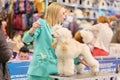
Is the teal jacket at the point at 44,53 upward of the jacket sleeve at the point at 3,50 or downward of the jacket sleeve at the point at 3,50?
downward

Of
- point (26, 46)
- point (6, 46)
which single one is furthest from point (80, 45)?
point (26, 46)

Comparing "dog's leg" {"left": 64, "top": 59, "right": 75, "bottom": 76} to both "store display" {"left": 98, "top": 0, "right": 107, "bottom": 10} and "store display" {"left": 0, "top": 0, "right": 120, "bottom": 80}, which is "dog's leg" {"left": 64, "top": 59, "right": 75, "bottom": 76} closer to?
"store display" {"left": 0, "top": 0, "right": 120, "bottom": 80}

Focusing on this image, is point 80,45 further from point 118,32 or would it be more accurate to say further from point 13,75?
point 118,32

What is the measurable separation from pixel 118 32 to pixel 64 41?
10.7ft

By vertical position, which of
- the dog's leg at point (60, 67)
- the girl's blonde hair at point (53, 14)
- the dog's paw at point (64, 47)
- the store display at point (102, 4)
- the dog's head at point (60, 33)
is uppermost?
the girl's blonde hair at point (53, 14)

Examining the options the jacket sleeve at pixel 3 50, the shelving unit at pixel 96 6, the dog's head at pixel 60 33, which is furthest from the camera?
the shelving unit at pixel 96 6

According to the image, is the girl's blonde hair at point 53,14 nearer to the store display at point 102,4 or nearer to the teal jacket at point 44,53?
the teal jacket at point 44,53

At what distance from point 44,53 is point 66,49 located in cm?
32

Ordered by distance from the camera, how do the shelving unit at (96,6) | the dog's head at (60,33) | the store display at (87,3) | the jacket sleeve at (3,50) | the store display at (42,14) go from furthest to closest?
the store display at (87,3) → the shelving unit at (96,6) → the store display at (42,14) → the dog's head at (60,33) → the jacket sleeve at (3,50)

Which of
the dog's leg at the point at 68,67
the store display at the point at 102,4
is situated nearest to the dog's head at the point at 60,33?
the dog's leg at the point at 68,67

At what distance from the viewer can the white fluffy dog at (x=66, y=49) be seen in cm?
258

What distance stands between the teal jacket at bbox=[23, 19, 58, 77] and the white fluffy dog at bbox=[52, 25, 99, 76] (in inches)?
5.9

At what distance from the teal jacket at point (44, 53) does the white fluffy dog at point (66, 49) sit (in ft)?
0.49

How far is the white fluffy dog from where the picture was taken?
8.46ft
